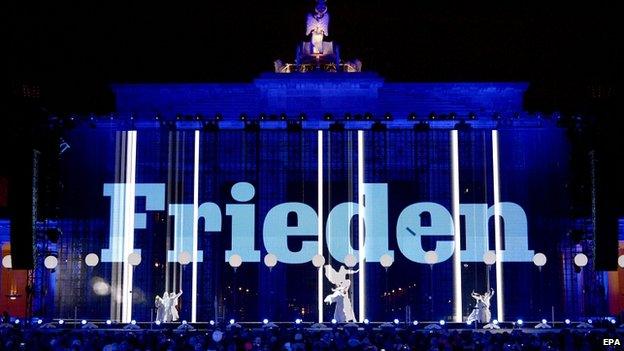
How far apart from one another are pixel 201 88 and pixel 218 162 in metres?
4.44

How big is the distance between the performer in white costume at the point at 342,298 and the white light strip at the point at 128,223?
5007mm

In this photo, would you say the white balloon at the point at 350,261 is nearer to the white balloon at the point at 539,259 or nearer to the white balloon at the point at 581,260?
the white balloon at the point at 539,259

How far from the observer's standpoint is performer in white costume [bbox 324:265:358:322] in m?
19.9

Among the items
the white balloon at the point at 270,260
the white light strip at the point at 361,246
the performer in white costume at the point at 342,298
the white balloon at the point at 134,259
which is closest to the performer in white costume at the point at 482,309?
the white light strip at the point at 361,246

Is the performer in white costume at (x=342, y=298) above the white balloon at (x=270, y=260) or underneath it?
underneath

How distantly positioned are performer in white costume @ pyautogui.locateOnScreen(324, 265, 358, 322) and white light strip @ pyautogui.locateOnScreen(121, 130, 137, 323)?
501cm

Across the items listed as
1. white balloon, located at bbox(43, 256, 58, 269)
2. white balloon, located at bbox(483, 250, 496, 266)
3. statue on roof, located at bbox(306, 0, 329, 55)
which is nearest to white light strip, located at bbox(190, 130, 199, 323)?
white balloon, located at bbox(43, 256, 58, 269)

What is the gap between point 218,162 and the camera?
21.8 metres

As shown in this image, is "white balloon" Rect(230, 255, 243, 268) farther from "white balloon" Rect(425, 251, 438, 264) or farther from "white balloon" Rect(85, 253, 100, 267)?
"white balloon" Rect(425, 251, 438, 264)

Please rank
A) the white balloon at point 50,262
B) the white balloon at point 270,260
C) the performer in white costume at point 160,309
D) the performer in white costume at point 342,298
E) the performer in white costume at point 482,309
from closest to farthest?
the white balloon at point 50,262 → the performer in white costume at point 482,309 → the performer in white costume at point 342,298 → the performer in white costume at point 160,309 → the white balloon at point 270,260

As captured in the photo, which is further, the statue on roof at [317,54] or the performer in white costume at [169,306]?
Result: the statue on roof at [317,54]

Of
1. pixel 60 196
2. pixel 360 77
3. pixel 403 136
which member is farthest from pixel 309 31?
pixel 60 196

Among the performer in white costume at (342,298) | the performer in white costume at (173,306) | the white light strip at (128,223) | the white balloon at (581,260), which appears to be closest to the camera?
the white balloon at (581,260)

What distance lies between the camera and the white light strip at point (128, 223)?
20.8 metres
